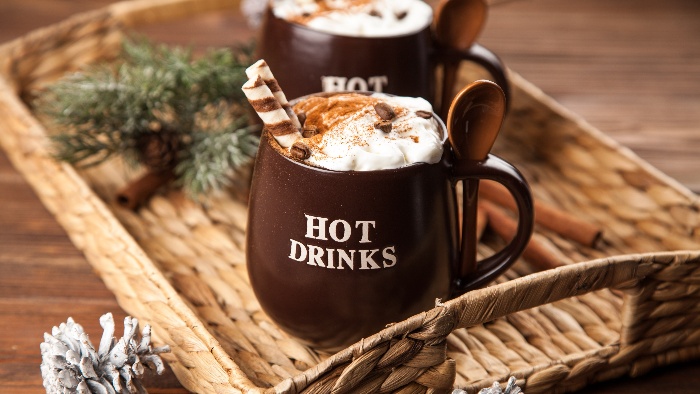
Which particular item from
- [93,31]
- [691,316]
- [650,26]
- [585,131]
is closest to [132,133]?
[93,31]

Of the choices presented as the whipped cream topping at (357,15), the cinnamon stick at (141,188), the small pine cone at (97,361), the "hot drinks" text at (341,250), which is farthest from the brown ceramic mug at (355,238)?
the cinnamon stick at (141,188)

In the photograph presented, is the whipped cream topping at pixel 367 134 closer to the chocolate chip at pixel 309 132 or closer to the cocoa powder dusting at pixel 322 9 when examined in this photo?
the chocolate chip at pixel 309 132

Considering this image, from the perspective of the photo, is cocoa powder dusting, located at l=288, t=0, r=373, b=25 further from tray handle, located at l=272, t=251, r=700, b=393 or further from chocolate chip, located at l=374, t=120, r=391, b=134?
tray handle, located at l=272, t=251, r=700, b=393

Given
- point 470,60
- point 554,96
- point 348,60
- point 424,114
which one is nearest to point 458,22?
point 470,60

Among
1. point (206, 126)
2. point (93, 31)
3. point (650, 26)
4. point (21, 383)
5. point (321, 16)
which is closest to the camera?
point (21, 383)

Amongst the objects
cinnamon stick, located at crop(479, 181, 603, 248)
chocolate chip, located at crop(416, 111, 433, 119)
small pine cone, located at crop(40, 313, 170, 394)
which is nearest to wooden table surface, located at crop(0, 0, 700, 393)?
small pine cone, located at crop(40, 313, 170, 394)

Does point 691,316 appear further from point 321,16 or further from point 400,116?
point 321,16

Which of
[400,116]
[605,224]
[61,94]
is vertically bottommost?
[605,224]
